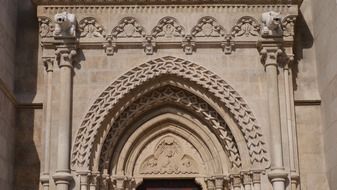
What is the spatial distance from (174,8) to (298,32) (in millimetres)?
2454

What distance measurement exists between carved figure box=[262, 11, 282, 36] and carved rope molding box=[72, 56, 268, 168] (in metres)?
1.19

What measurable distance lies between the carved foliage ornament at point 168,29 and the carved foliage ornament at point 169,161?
1.97 m

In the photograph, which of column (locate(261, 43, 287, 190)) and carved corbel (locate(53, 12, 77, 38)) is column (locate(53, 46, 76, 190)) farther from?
column (locate(261, 43, 287, 190))

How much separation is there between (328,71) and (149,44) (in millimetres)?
3214

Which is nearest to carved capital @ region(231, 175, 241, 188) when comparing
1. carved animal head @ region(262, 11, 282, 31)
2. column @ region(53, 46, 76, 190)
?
carved animal head @ region(262, 11, 282, 31)

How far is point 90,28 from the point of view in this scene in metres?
11.7

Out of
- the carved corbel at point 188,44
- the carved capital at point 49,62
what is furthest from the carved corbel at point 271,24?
the carved capital at point 49,62

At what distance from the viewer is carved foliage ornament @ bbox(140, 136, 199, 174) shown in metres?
11.9

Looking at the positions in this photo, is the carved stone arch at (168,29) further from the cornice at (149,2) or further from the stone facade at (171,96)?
the cornice at (149,2)

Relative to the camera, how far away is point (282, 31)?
37.7 ft

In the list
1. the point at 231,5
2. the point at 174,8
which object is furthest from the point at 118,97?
the point at 231,5

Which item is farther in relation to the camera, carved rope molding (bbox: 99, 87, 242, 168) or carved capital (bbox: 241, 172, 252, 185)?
A: carved rope molding (bbox: 99, 87, 242, 168)

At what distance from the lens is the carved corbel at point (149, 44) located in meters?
11.6

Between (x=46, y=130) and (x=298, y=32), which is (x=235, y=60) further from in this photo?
(x=46, y=130)
